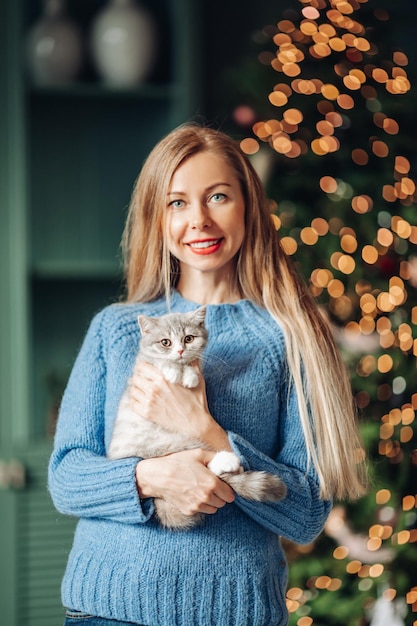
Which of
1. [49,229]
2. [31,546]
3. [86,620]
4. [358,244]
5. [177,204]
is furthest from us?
[49,229]

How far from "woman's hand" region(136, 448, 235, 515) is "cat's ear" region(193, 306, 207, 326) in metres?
0.24

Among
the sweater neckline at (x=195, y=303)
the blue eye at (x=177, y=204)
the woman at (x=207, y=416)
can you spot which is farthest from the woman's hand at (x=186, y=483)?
the blue eye at (x=177, y=204)

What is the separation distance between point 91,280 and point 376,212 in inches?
45.4

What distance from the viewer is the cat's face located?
1541 millimetres

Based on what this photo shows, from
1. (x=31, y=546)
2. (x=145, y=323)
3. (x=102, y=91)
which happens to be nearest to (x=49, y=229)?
(x=102, y=91)

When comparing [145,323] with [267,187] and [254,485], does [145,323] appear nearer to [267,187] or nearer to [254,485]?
[254,485]

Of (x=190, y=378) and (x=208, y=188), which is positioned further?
(x=208, y=188)

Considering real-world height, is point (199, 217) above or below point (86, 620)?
above

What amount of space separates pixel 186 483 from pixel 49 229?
6.40 feet

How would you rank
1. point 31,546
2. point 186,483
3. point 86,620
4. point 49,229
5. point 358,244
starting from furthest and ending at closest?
point 49,229
point 31,546
point 358,244
point 86,620
point 186,483

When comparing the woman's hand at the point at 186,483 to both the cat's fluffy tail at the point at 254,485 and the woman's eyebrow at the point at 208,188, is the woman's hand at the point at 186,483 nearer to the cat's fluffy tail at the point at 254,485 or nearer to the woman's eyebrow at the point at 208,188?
the cat's fluffy tail at the point at 254,485

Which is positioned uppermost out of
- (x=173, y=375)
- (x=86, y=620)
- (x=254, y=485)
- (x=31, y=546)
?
(x=173, y=375)

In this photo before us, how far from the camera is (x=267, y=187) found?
8.91ft

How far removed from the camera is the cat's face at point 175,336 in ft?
5.06
